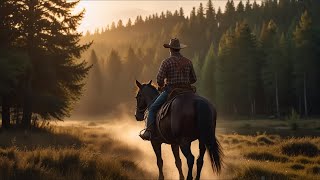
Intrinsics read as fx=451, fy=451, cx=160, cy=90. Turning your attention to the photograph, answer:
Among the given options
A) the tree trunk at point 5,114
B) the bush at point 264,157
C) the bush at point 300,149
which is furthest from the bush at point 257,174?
the tree trunk at point 5,114

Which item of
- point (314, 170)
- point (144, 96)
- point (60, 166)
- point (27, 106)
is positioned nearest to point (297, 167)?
point (314, 170)

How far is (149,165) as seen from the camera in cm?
1656

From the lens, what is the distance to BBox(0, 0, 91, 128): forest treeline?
30.5 metres

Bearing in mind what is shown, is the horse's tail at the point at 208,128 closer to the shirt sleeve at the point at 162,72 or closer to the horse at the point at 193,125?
the horse at the point at 193,125

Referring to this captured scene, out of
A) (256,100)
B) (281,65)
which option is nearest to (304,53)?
(281,65)

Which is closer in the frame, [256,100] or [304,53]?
[304,53]

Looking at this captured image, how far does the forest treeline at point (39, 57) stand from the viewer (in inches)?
1200

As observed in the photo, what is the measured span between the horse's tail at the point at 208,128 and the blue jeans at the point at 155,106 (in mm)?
1498

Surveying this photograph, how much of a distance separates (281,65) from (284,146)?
5030cm

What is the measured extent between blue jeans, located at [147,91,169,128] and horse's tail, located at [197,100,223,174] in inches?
59.0

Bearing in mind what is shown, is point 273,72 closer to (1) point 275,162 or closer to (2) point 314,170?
(1) point 275,162

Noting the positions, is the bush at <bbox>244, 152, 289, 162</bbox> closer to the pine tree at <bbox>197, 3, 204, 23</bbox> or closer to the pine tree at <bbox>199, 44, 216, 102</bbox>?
the pine tree at <bbox>199, 44, 216, 102</bbox>

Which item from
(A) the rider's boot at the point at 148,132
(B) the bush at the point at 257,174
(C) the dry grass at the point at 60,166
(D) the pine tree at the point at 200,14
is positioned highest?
(D) the pine tree at the point at 200,14

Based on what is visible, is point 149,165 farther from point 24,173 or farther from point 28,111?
point 28,111
